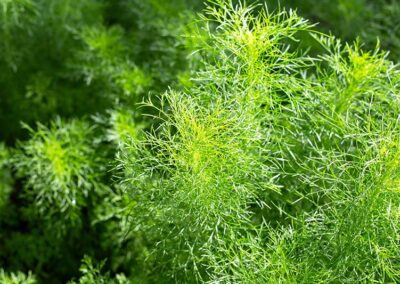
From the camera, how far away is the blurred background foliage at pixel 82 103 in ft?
6.62

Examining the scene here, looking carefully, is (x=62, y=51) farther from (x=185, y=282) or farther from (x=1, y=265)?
(x=185, y=282)

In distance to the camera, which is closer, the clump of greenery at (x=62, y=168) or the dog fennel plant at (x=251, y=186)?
the dog fennel plant at (x=251, y=186)

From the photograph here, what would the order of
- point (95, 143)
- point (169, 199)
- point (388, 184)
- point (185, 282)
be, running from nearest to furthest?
point (388, 184), point (169, 199), point (185, 282), point (95, 143)

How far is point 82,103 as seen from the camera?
95.9 inches

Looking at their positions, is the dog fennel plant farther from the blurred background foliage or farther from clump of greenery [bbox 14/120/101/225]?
clump of greenery [bbox 14/120/101/225]

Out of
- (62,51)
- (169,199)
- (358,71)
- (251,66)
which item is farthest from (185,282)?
(62,51)

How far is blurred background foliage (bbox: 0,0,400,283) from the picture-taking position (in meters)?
2.02

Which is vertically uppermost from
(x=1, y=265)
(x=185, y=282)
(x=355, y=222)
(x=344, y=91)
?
(x=344, y=91)

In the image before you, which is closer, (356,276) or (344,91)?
(356,276)

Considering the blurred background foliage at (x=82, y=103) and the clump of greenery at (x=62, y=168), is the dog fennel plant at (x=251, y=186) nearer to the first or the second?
the blurred background foliage at (x=82, y=103)

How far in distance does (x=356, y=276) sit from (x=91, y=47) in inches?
47.3

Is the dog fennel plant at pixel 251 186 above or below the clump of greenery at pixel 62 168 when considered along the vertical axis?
above

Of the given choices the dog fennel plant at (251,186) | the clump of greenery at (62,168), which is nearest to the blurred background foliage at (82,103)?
the clump of greenery at (62,168)

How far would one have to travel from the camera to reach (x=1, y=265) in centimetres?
228
